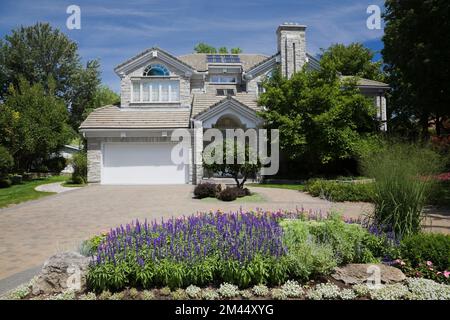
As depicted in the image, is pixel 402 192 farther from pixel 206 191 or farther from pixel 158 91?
pixel 158 91

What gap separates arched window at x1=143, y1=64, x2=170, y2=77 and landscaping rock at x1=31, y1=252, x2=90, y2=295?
66.1 feet

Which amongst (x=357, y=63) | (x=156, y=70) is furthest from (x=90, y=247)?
(x=357, y=63)

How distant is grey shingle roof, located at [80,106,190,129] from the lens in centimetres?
2088

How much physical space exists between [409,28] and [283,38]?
27.1 ft

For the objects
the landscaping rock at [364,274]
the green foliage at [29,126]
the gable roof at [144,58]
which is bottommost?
the landscaping rock at [364,274]

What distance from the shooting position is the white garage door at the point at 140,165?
21.2m

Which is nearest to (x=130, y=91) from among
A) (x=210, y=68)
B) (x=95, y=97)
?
(x=210, y=68)

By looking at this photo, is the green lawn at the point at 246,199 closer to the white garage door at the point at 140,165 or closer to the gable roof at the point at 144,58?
the white garage door at the point at 140,165

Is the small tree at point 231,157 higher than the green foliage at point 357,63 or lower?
lower

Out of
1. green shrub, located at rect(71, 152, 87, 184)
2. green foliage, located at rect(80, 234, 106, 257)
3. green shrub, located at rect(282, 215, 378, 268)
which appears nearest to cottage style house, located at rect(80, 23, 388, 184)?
green shrub, located at rect(71, 152, 87, 184)

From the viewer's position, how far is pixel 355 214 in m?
10.1

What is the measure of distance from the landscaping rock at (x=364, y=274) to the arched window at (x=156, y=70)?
2084 cm

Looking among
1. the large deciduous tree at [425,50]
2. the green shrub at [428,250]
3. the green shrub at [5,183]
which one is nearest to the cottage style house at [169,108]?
the large deciduous tree at [425,50]

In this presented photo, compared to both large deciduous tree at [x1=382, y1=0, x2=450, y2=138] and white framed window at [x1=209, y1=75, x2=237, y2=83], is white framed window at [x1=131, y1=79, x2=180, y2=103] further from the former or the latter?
large deciduous tree at [x1=382, y1=0, x2=450, y2=138]
